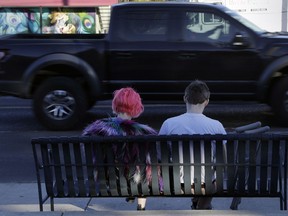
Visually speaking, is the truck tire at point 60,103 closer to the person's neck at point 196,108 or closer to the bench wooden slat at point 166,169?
the person's neck at point 196,108

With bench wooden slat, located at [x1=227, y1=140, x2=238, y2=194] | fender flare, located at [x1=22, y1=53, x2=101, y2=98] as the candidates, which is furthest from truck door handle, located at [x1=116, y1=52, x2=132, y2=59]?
bench wooden slat, located at [x1=227, y1=140, x2=238, y2=194]

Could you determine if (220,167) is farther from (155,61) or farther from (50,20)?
(50,20)

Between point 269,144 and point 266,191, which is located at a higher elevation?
point 269,144

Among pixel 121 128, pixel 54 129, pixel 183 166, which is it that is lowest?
pixel 54 129

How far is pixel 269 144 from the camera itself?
3.69 metres

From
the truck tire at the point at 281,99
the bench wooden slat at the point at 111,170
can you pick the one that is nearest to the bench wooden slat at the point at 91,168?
the bench wooden slat at the point at 111,170

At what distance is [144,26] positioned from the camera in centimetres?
813

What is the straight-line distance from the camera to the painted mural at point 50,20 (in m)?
23.0

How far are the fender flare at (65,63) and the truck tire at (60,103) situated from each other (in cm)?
19

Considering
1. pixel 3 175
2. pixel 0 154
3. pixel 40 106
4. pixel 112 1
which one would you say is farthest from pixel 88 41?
pixel 112 1

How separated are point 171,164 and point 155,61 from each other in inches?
177

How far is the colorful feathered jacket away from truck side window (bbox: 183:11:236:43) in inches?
175

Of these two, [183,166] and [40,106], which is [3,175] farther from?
[183,166]

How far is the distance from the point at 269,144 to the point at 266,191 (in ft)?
1.18
